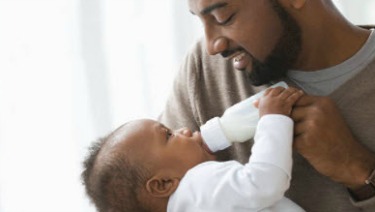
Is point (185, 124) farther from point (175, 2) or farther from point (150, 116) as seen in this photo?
point (175, 2)

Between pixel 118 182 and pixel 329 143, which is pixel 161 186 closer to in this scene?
pixel 118 182

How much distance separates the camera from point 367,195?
119cm

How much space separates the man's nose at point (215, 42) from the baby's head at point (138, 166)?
0.69 ft

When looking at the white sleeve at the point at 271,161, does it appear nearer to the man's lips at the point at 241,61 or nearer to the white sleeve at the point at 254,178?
the white sleeve at the point at 254,178

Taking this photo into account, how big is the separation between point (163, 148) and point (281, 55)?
1.18ft

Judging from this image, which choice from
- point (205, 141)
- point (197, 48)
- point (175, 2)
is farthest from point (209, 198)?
point (175, 2)

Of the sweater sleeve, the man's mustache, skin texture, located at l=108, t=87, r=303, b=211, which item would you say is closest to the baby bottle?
skin texture, located at l=108, t=87, r=303, b=211

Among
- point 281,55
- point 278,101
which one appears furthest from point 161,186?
point 281,55

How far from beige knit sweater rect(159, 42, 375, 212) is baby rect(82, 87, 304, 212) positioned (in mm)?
129

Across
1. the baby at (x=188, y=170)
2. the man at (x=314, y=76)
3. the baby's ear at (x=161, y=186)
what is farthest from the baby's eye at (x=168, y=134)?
the man at (x=314, y=76)

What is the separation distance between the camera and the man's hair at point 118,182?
3.83ft

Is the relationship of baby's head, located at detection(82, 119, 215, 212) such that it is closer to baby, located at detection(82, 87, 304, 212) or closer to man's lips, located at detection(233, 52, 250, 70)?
baby, located at detection(82, 87, 304, 212)

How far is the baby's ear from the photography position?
1.18m

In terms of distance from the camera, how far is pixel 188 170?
1195 mm
